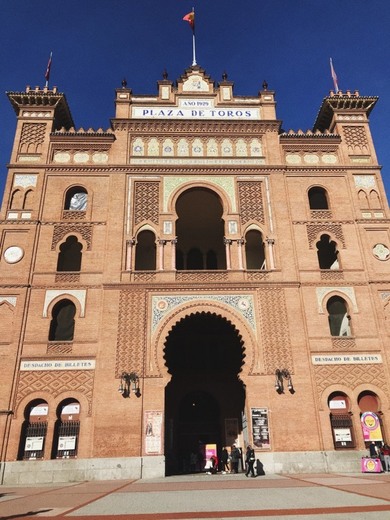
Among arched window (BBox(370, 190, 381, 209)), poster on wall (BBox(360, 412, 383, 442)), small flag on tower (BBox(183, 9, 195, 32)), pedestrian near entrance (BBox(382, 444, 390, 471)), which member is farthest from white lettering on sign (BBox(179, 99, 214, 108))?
pedestrian near entrance (BBox(382, 444, 390, 471))

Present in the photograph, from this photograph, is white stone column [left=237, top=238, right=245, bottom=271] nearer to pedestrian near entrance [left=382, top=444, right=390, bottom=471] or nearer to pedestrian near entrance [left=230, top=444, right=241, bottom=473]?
pedestrian near entrance [left=230, top=444, right=241, bottom=473]

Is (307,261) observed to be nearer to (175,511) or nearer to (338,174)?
(338,174)

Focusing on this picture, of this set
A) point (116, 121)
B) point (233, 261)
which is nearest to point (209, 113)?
point (116, 121)

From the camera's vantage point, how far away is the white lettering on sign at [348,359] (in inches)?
685

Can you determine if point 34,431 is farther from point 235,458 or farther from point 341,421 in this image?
point 341,421

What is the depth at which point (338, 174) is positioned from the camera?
70.3ft

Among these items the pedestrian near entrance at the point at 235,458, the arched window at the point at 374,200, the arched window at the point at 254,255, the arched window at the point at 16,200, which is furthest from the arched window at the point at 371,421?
the arched window at the point at 16,200

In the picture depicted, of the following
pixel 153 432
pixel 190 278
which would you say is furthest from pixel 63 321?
pixel 153 432

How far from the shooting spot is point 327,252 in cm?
2167

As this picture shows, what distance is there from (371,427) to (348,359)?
2.70 m

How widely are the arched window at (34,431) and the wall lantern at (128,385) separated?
305 cm

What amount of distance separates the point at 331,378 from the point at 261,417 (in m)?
3.37

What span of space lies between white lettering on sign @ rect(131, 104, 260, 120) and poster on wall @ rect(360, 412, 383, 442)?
15713 millimetres

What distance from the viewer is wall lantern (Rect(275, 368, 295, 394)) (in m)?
16.7
